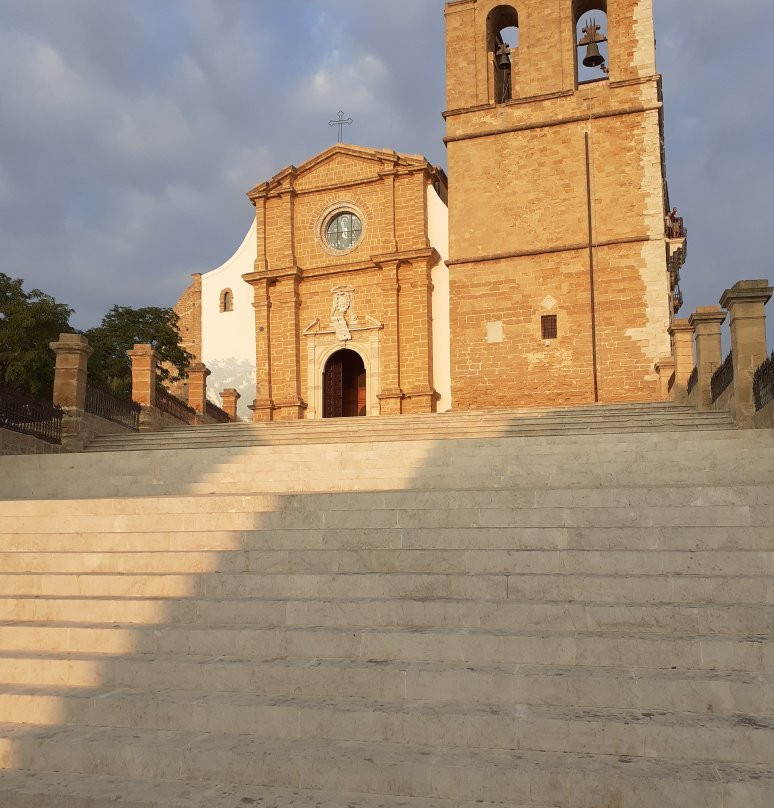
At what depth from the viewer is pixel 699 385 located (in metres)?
13.4

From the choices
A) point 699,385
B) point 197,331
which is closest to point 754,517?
point 699,385

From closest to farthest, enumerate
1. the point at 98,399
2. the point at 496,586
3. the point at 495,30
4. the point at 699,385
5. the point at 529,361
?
the point at 496,586
the point at 699,385
the point at 98,399
the point at 529,361
the point at 495,30

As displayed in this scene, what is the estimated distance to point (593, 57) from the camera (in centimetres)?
2167

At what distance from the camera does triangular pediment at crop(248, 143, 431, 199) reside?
2308 cm

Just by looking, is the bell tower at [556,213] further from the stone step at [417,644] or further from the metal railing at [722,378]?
the stone step at [417,644]

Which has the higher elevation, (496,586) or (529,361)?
(529,361)

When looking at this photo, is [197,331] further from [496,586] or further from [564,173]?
[496,586]

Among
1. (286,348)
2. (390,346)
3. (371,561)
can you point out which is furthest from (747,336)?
(286,348)

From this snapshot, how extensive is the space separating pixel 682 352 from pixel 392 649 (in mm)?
13288

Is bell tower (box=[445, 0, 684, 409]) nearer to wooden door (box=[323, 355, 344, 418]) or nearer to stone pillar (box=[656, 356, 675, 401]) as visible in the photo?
stone pillar (box=[656, 356, 675, 401])

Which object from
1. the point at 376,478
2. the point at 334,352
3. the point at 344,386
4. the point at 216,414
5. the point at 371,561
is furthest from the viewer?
the point at 344,386

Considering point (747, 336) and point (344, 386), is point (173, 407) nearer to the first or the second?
point (344, 386)

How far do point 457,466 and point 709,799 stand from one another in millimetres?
6077

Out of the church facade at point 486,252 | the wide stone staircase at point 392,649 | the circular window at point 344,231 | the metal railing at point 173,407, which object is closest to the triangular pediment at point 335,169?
the church facade at point 486,252
